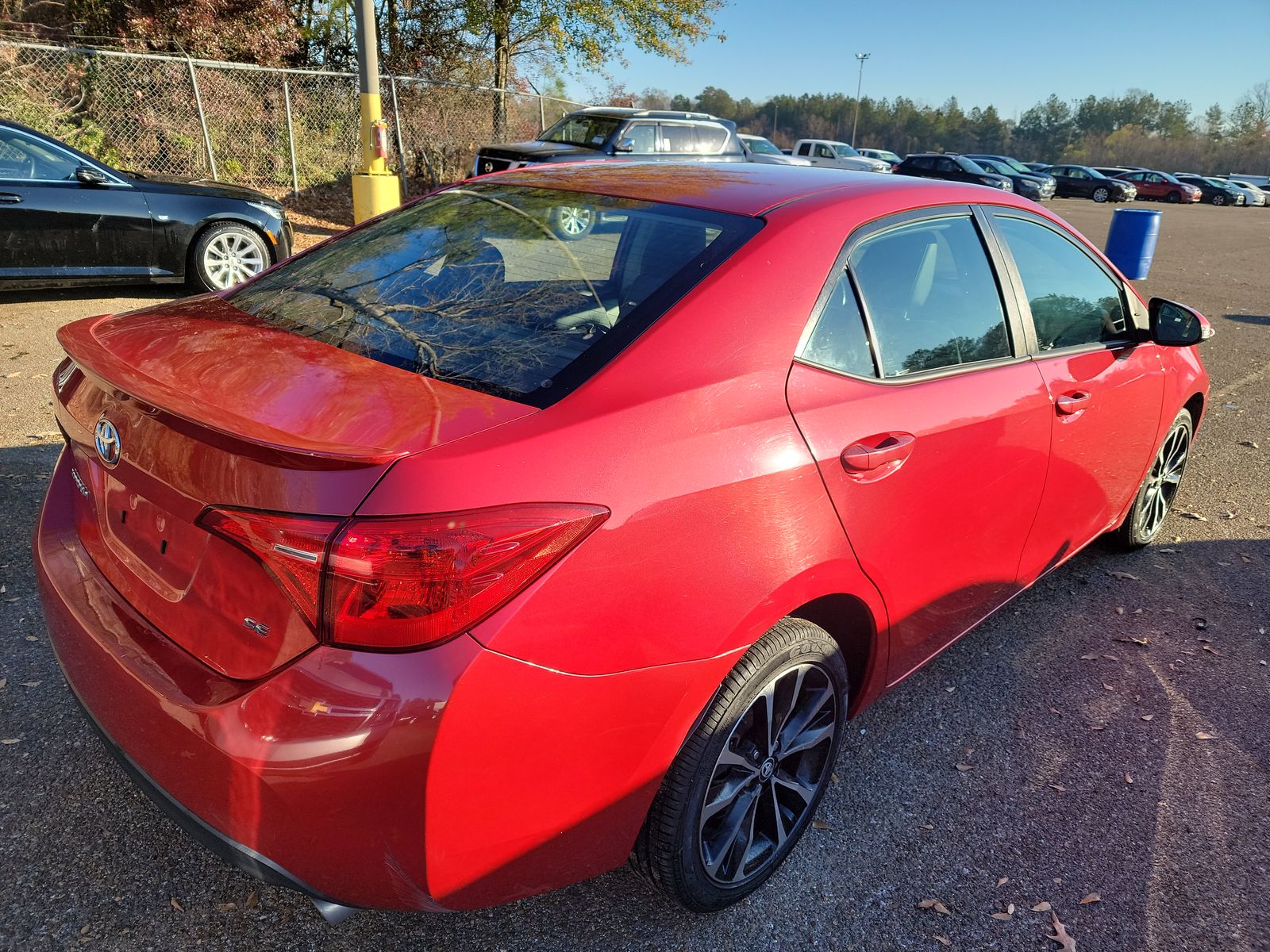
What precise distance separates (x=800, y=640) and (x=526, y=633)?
2.58 feet

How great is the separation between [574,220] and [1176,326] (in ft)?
7.94

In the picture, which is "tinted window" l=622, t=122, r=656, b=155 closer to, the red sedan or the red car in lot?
the red sedan

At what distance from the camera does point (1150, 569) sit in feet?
13.9

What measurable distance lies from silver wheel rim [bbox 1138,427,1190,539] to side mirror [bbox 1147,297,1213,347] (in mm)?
669

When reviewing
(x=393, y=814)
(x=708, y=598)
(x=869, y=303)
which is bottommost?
(x=393, y=814)

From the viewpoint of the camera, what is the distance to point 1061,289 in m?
3.16

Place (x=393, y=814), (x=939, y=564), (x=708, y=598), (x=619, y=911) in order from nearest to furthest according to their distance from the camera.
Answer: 1. (x=393, y=814)
2. (x=708, y=598)
3. (x=619, y=911)
4. (x=939, y=564)

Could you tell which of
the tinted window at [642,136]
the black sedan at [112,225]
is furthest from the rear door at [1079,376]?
the tinted window at [642,136]

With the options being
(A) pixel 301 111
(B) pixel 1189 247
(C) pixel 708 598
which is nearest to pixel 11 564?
(C) pixel 708 598

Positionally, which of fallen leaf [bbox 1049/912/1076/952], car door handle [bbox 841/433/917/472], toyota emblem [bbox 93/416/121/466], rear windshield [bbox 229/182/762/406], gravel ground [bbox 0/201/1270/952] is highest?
rear windshield [bbox 229/182/762/406]

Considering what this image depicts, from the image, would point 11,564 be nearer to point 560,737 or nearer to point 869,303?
point 560,737

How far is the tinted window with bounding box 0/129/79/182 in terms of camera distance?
7125 millimetres

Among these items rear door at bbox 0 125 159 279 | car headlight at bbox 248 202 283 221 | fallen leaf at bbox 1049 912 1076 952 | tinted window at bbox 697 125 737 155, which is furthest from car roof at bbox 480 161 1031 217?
tinted window at bbox 697 125 737 155

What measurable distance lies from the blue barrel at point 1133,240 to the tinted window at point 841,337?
1233 cm
